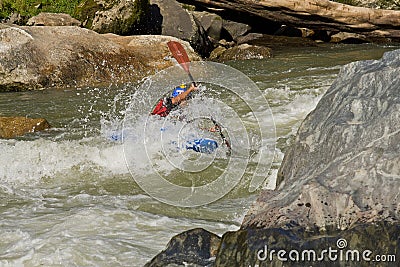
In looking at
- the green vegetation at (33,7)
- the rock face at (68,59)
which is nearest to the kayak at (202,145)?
the rock face at (68,59)

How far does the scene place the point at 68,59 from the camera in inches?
413

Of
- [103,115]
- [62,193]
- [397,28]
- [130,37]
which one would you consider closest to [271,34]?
[397,28]

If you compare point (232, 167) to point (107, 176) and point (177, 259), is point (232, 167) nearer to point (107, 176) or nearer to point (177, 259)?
point (107, 176)

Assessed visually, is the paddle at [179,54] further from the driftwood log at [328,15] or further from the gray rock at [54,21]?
the driftwood log at [328,15]

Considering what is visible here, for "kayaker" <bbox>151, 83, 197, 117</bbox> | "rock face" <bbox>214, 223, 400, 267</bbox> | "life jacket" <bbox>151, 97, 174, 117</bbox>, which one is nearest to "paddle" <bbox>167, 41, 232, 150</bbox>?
"kayaker" <bbox>151, 83, 197, 117</bbox>

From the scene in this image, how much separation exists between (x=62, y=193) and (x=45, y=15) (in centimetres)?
820

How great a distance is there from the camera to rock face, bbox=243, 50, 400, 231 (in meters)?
2.74

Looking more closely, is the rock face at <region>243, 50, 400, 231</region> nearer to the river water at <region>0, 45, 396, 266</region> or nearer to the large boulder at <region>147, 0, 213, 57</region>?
the river water at <region>0, 45, 396, 266</region>

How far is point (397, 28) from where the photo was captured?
43.1 ft

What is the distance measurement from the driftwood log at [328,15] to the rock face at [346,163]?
9599 millimetres

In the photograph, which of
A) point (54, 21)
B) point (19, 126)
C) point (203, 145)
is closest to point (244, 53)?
point (54, 21)

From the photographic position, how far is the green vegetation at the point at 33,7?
14.5 m

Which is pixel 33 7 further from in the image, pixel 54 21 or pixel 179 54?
pixel 179 54

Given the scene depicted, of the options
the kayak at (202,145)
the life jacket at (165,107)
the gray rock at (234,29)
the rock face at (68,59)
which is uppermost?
the life jacket at (165,107)
